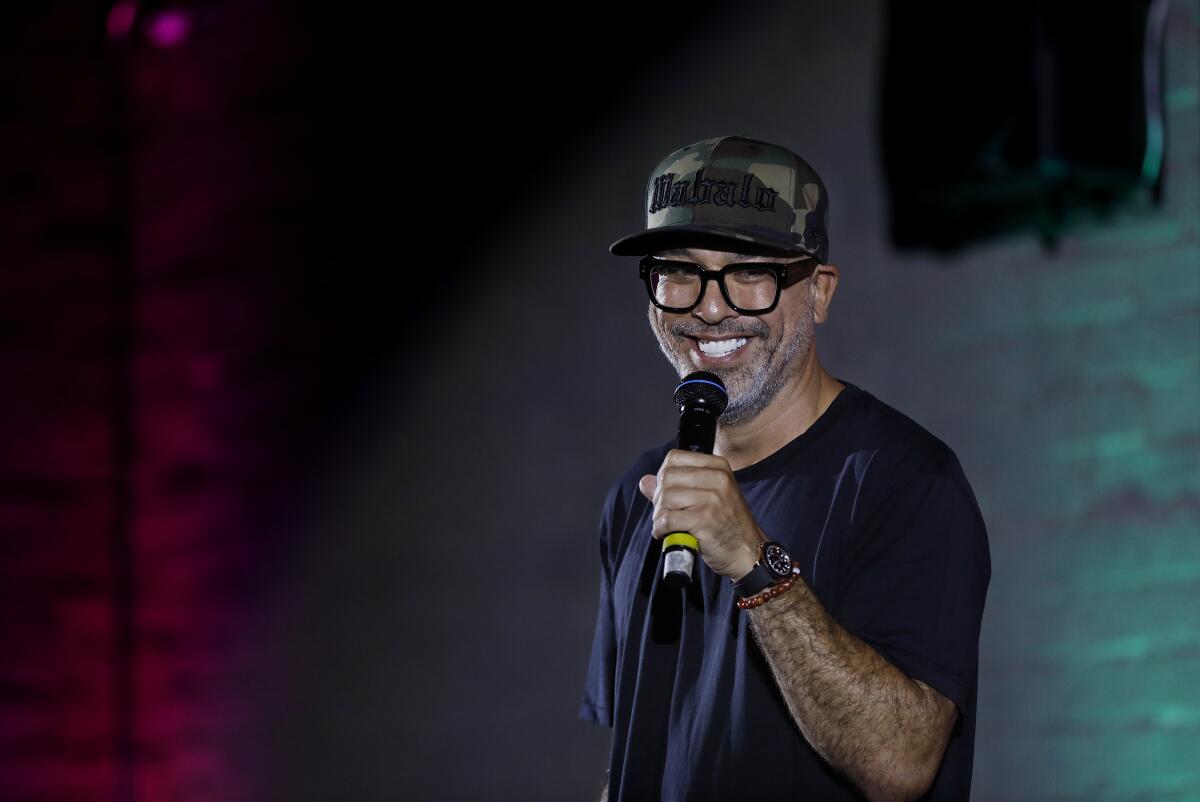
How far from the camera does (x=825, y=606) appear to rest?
5.34ft

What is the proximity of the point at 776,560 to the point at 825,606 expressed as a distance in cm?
15

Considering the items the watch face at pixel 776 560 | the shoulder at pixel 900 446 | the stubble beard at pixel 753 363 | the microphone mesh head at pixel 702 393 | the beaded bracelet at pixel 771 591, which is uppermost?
the stubble beard at pixel 753 363

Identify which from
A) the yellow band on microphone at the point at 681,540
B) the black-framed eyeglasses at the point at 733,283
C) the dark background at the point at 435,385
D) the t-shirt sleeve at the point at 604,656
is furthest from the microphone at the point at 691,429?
the dark background at the point at 435,385

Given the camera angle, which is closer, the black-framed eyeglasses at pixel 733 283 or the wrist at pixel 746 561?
the wrist at pixel 746 561

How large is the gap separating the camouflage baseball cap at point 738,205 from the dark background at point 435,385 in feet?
3.44

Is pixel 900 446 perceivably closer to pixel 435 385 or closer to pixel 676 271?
pixel 676 271

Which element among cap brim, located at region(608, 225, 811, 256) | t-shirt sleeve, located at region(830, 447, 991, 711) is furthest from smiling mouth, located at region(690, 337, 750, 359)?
t-shirt sleeve, located at region(830, 447, 991, 711)

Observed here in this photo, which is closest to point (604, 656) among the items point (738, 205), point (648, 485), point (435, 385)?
point (648, 485)

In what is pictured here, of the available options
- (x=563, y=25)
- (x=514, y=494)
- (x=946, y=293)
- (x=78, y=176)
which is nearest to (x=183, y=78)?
(x=78, y=176)

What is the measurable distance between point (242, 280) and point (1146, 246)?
7.64 feet

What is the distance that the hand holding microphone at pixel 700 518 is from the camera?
56.3 inches

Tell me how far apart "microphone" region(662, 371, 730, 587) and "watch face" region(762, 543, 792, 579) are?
0.29 ft

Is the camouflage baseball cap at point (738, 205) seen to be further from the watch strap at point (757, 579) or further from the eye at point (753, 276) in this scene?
the watch strap at point (757, 579)

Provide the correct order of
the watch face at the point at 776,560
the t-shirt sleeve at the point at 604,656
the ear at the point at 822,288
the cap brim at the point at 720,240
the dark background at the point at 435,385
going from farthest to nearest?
the dark background at the point at 435,385, the t-shirt sleeve at the point at 604,656, the ear at the point at 822,288, the cap brim at the point at 720,240, the watch face at the point at 776,560
